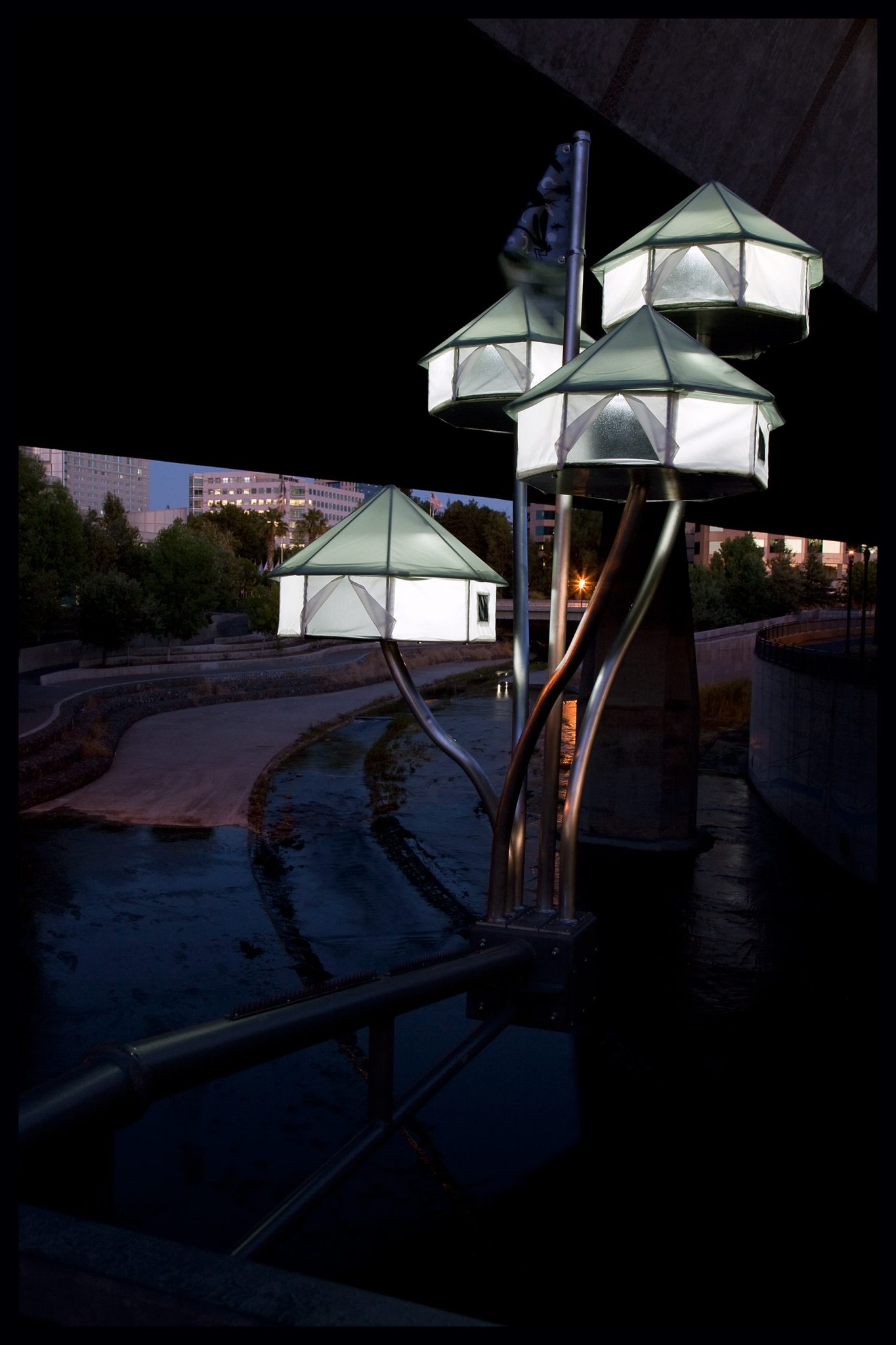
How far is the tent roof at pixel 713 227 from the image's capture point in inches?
237

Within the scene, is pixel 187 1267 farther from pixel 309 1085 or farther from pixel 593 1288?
pixel 309 1085

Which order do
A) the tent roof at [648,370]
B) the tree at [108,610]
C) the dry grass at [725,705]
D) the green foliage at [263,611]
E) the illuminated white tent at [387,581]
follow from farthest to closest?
the green foliage at [263,611], the dry grass at [725,705], the tree at [108,610], the illuminated white tent at [387,581], the tent roof at [648,370]

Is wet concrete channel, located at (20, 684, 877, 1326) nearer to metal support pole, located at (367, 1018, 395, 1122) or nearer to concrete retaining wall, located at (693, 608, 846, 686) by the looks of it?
metal support pole, located at (367, 1018, 395, 1122)

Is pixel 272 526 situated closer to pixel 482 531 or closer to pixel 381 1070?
pixel 482 531

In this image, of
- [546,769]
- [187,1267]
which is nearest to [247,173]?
[546,769]

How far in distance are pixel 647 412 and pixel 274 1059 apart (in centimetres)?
329

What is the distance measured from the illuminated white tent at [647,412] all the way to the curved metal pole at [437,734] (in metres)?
2.06

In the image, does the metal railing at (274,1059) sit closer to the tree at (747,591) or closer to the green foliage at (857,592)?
the tree at (747,591)

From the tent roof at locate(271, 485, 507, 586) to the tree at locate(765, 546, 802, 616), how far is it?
248ft

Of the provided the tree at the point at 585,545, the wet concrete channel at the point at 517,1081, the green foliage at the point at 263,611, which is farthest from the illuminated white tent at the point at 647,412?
the tree at the point at 585,545

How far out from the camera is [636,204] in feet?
29.6

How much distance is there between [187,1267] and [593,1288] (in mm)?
4728

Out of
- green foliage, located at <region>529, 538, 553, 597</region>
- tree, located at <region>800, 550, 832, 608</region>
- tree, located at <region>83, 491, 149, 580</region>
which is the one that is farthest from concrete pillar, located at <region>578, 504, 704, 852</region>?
green foliage, located at <region>529, 538, 553, 597</region>

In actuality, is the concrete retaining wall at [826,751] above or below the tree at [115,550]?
below
